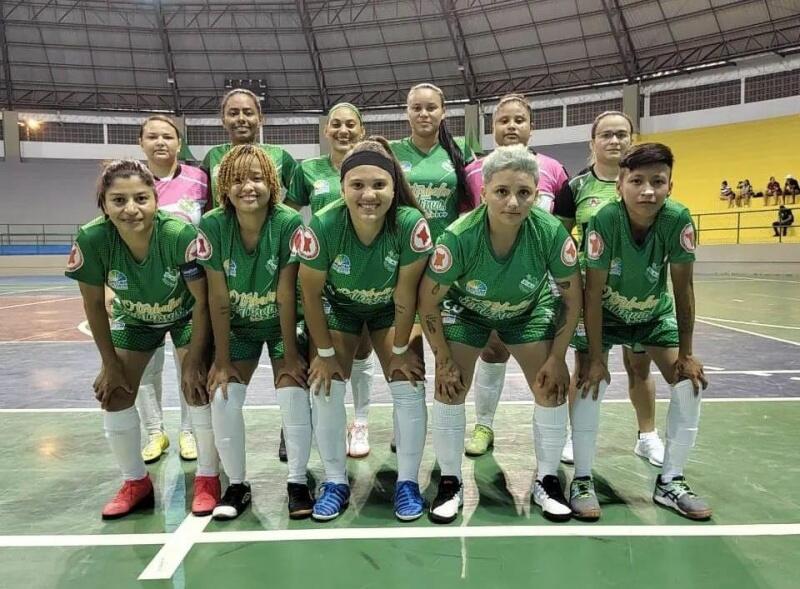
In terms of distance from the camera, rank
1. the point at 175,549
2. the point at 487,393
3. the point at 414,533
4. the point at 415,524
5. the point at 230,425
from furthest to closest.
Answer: the point at 487,393, the point at 230,425, the point at 415,524, the point at 414,533, the point at 175,549

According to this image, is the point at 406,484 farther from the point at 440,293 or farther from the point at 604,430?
the point at 604,430

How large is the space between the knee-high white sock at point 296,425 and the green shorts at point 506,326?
841 millimetres

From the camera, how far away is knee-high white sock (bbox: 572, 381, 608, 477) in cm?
327

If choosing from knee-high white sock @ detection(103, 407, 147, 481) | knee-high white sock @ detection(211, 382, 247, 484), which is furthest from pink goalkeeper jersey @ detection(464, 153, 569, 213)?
knee-high white sock @ detection(103, 407, 147, 481)

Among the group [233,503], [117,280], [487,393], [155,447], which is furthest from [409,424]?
[155,447]

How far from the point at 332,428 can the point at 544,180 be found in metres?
2.08

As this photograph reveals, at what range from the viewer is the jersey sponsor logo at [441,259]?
10.1 feet

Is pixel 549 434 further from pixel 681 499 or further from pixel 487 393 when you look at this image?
pixel 487 393

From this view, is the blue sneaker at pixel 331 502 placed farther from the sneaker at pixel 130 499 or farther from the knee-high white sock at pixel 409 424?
the sneaker at pixel 130 499

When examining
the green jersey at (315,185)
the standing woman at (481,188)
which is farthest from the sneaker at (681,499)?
the green jersey at (315,185)

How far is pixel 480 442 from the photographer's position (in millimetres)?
4195

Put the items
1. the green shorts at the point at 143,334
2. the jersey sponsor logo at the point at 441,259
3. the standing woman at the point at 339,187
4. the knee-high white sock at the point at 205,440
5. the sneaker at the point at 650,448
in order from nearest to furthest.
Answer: the jersey sponsor logo at the point at 441,259 < the knee-high white sock at the point at 205,440 < the green shorts at the point at 143,334 < the sneaker at the point at 650,448 < the standing woman at the point at 339,187

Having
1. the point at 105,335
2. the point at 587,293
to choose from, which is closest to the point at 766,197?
the point at 587,293

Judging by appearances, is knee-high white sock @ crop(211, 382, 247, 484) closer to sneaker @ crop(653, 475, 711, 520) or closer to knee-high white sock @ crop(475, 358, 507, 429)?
knee-high white sock @ crop(475, 358, 507, 429)
